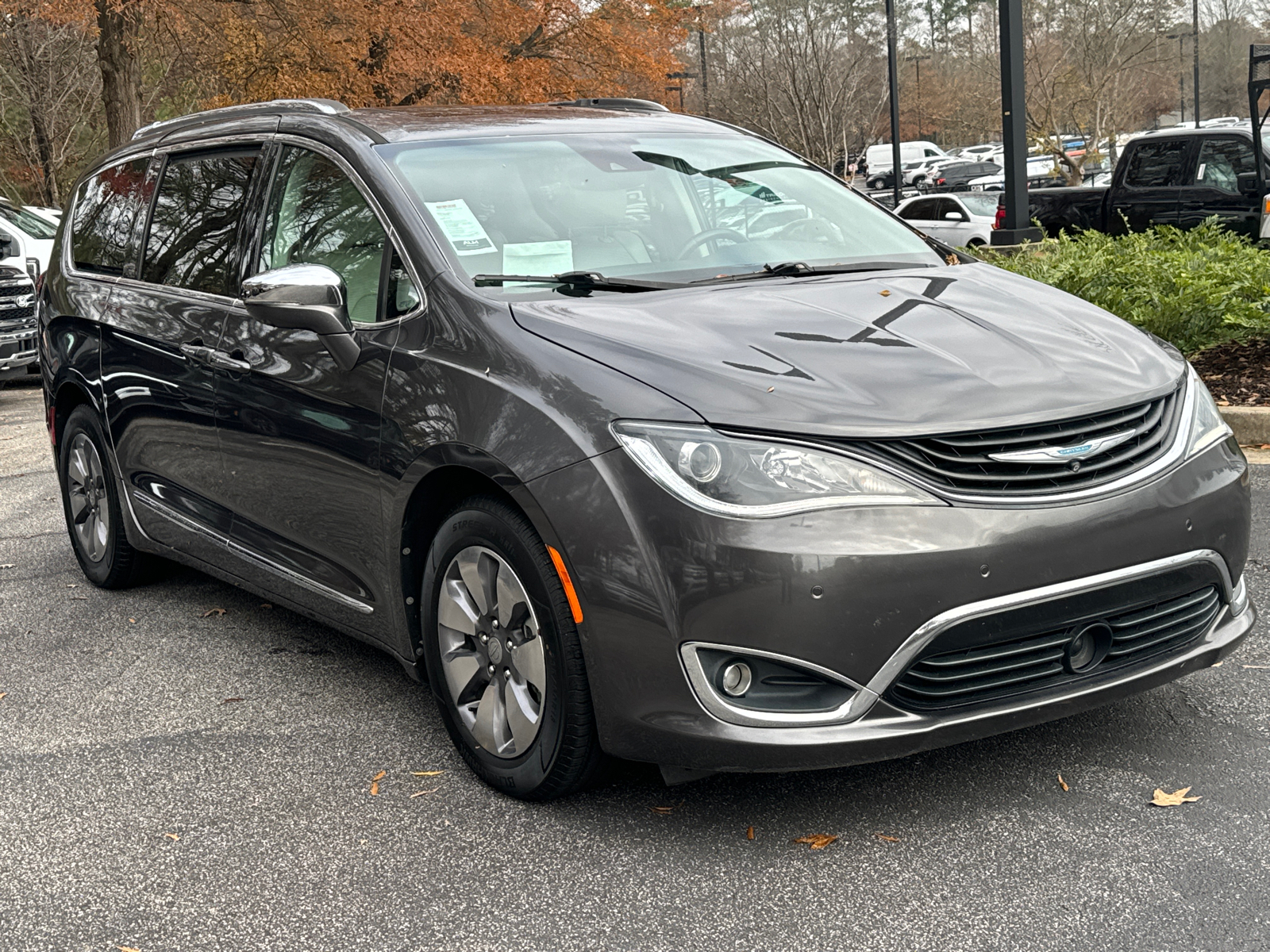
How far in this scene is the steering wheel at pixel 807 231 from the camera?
4457 mm

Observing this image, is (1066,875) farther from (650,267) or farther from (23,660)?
(23,660)

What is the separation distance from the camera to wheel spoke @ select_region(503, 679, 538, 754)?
3500 mm

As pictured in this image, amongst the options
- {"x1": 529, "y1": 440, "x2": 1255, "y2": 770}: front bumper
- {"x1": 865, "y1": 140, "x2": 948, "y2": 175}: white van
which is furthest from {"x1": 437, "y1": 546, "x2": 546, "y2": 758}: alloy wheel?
{"x1": 865, "y1": 140, "x2": 948, "y2": 175}: white van

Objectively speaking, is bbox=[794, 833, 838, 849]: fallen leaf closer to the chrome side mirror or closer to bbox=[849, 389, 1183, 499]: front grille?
bbox=[849, 389, 1183, 499]: front grille

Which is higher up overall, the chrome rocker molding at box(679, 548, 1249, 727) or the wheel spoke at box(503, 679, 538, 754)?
the chrome rocker molding at box(679, 548, 1249, 727)

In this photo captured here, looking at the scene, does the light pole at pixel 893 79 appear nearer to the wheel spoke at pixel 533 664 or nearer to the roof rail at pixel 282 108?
the roof rail at pixel 282 108

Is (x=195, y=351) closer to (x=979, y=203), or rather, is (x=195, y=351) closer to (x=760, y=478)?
(x=760, y=478)

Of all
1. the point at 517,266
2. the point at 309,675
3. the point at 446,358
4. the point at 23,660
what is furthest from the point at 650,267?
the point at 23,660

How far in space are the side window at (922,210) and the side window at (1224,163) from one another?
243 inches

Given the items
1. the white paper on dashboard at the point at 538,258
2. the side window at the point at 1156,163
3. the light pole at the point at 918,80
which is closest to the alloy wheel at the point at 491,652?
the white paper on dashboard at the point at 538,258

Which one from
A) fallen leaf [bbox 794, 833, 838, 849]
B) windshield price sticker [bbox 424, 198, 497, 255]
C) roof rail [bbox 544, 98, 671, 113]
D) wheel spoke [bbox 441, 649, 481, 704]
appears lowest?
fallen leaf [bbox 794, 833, 838, 849]

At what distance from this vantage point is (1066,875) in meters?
3.08

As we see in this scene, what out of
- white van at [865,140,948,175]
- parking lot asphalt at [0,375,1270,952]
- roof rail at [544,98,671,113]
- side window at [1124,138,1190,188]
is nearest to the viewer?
parking lot asphalt at [0,375,1270,952]

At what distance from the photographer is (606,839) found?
11.2 feet
